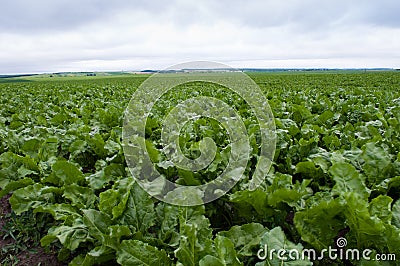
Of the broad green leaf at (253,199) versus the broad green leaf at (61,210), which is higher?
the broad green leaf at (253,199)

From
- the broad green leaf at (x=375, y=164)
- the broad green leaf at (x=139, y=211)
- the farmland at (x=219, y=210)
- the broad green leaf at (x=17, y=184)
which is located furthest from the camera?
the broad green leaf at (x=17, y=184)

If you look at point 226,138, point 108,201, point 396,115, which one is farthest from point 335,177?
point 396,115

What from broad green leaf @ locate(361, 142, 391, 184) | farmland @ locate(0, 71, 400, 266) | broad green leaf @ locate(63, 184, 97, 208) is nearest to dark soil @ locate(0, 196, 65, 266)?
farmland @ locate(0, 71, 400, 266)

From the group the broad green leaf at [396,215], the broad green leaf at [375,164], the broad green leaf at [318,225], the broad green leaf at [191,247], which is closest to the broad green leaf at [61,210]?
the broad green leaf at [191,247]

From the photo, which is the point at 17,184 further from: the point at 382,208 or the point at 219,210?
the point at 382,208

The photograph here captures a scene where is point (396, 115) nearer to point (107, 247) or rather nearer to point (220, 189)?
point (220, 189)

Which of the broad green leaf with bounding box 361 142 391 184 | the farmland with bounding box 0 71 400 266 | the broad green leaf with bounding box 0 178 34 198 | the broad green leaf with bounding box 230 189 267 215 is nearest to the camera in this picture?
the farmland with bounding box 0 71 400 266

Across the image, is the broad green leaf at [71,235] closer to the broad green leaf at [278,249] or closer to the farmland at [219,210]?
the farmland at [219,210]

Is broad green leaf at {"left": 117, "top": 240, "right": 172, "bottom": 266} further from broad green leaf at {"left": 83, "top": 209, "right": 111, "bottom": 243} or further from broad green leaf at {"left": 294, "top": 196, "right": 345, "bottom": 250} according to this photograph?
broad green leaf at {"left": 294, "top": 196, "right": 345, "bottom": 250}

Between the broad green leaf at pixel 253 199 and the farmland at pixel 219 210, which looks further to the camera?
the broad green leaf at pixel 253 199

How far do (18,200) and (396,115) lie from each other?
506 centimetres

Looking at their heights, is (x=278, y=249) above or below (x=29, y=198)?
above

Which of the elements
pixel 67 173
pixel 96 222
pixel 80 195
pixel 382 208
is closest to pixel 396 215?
pixel 382 208

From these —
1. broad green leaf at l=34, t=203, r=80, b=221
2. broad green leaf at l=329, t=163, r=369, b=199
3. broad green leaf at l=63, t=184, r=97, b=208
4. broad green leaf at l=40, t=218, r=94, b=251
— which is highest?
broad green leaf at l=329, t=163, r=369, b=199
